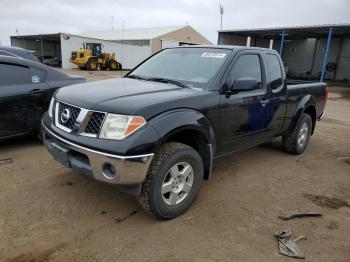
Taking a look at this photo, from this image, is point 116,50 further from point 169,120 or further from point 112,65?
point 169,120

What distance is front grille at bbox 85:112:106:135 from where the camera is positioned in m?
2.87

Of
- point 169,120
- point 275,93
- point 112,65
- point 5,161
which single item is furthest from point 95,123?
point 112,65

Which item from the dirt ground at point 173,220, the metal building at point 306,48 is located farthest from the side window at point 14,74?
the metal building at point 306,48

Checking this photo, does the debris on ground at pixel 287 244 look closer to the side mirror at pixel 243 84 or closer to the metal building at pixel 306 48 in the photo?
the side mirror at pixel 243 84

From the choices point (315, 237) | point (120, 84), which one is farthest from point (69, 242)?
point (315, 237)

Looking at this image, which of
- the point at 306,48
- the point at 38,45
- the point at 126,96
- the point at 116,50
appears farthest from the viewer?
the point at 38,45

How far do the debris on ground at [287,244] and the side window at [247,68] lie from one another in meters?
1.78

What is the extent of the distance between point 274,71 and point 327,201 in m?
1.99

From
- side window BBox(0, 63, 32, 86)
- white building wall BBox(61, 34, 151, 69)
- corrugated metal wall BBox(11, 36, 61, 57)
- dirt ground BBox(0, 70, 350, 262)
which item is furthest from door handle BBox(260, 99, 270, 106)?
corrugated metal wall BBox(11, 36, 61, 57)

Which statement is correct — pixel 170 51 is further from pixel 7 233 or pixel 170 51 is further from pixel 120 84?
pixel 7 233

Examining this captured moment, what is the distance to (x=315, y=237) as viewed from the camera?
3119 millimetres

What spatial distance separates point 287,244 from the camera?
2.95 metres

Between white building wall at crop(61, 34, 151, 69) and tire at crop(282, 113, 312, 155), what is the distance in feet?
105

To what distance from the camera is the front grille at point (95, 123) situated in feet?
9.43
